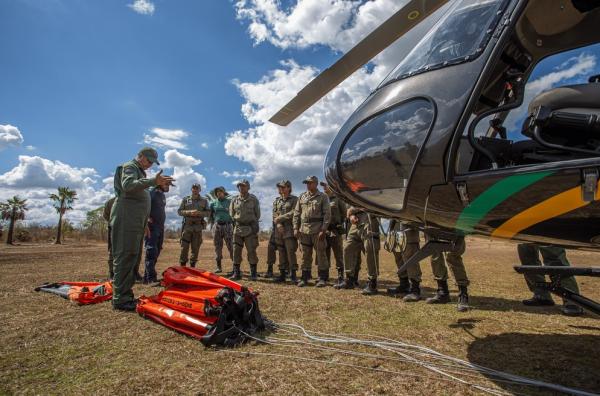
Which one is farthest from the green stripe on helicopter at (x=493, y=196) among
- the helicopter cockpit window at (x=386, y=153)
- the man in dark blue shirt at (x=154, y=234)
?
the man in dark blue shirt at (x=154, y=234)

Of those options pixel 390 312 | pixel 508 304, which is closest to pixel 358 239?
pixel 390 312

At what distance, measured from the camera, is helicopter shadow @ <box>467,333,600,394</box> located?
259 centimetres

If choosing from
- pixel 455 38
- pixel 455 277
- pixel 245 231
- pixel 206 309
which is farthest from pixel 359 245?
pixel 455 38

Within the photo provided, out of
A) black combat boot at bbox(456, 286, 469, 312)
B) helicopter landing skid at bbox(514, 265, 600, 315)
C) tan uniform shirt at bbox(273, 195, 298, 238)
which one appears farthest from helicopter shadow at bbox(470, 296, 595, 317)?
tan uniform shirt at bbox(273, 195, 298, 238)

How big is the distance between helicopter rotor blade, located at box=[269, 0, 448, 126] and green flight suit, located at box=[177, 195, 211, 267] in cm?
509

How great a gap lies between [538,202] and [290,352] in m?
2.38

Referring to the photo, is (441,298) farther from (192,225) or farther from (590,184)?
(192,225)

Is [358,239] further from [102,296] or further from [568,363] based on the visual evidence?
[102,296]

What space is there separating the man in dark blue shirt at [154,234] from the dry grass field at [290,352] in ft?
6.46

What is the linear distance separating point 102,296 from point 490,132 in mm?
5560

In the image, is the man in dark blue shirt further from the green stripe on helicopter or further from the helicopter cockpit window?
the green stripe on helicopter

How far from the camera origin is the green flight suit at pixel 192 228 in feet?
27.8

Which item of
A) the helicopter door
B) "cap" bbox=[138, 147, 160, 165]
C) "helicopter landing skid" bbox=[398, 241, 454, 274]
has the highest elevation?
"cap" bbox=[138, 147, 160, 165]

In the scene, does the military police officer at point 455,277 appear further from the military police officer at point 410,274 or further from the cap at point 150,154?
the cap at point 150,154
